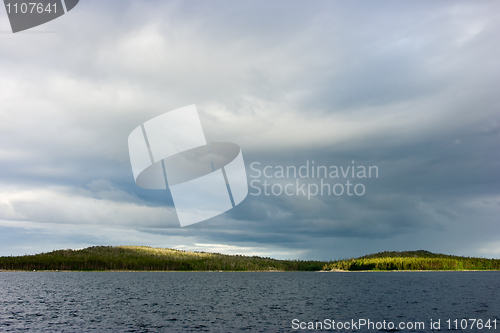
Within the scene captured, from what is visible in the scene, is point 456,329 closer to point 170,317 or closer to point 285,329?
point 285,329

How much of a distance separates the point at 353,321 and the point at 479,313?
28066 mm

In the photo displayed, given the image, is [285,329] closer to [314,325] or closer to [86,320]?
[314,325]

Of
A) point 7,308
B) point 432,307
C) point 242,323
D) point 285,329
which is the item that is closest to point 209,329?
point 242,323

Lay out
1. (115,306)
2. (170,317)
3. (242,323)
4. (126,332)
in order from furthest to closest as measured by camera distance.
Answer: (115,306) < (170,317) < (242,323) < (126,332)

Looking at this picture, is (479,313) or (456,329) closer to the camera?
(456,329)

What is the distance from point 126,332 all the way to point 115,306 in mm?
35047

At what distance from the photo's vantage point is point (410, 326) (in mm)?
57906

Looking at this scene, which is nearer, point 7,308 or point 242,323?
point 242,323

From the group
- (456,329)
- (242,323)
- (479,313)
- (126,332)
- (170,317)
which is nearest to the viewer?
(126,332)

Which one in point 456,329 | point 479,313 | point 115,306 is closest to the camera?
point 456,329

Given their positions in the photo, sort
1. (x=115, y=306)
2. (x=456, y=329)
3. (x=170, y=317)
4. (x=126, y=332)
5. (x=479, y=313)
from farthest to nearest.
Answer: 1. (x=115, y=306)
2. (x=479, y=313)
3. (x=170, y=317)
4. (x=456, y=329)
5. (x=126, y=332)

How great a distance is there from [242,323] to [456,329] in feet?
104

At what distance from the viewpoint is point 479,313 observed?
7106cm

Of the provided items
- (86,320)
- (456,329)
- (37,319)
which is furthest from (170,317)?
(456,329)
